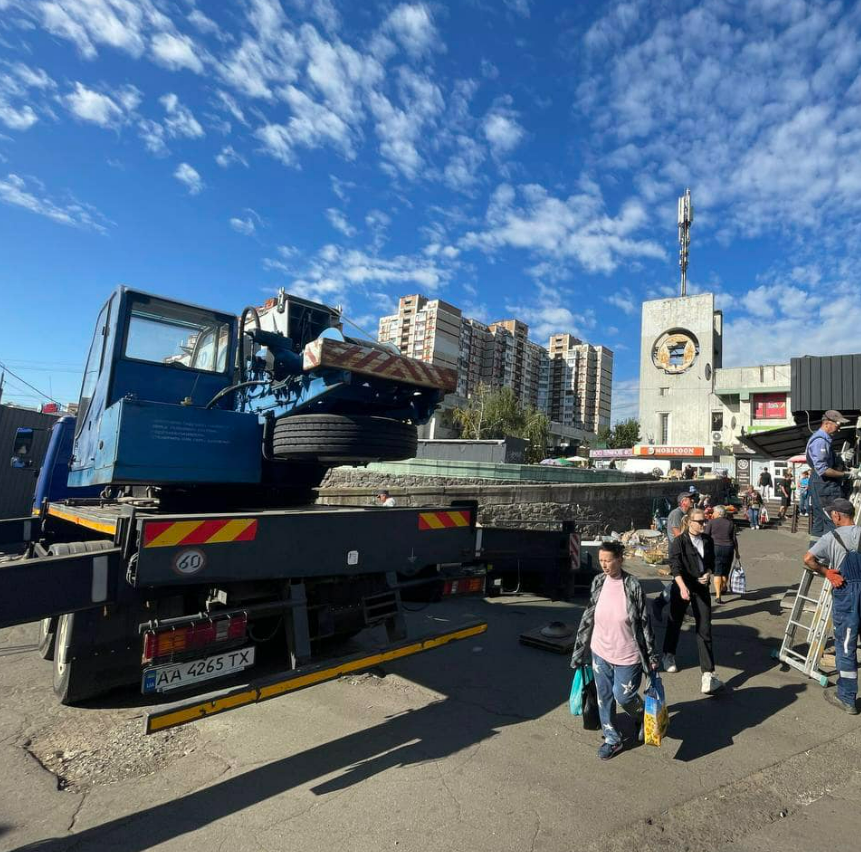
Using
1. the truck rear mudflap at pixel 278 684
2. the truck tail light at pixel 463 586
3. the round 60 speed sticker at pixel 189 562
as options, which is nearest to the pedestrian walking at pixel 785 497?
the truck tail light at pixel 463 586

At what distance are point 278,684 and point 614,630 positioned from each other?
7.76 ft

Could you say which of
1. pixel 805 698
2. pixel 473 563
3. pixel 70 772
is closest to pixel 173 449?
pixel 70 772

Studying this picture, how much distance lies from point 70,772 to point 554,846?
3124 mm

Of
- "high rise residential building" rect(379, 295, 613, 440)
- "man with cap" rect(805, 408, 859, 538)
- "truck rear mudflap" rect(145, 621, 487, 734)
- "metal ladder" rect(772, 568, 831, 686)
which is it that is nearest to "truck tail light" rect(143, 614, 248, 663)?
"truck rear mudflap" rect(145, 621, 487, 734)

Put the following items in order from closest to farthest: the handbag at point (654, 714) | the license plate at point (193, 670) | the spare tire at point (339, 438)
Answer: the license plate at point (193, 670), the handbag at point (654, 714), the spare tire at point (339, 438)

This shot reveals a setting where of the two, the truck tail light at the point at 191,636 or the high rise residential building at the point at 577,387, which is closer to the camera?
the truck tail light at the point at 191,636

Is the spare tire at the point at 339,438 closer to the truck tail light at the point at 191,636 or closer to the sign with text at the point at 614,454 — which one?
the truck tail light at the point at 191,636

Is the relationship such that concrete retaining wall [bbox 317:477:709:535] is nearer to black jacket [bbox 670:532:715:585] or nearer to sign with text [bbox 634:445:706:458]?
black jacket [bbox 670:532:715:585]

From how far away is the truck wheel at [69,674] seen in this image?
12.6ft

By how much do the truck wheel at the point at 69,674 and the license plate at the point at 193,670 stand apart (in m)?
1.00

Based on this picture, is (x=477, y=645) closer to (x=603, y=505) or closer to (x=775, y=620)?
(x=775, y=620)

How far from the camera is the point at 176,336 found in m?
5.40

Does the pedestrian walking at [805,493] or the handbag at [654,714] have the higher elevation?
the pedestrian walking at [805,493]

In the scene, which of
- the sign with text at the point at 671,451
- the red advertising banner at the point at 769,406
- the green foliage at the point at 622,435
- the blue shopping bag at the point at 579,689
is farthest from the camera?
the green foliage at the point at 622,435
